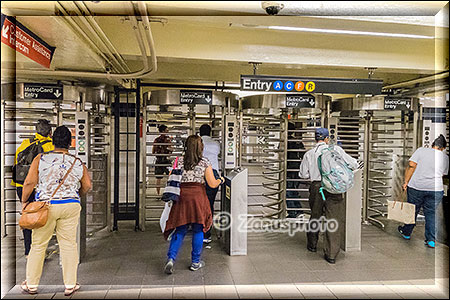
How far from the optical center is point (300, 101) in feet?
18.5

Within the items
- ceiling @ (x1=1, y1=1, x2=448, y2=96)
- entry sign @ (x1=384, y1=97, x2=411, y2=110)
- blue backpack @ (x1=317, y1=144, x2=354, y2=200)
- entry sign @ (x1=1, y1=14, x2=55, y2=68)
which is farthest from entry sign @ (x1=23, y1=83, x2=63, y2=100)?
entry sign @ (x1=384, y1=97, x2=411, y2=110)

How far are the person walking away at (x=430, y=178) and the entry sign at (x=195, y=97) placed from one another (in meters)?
3.21

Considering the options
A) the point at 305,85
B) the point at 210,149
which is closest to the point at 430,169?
the point at 305,85

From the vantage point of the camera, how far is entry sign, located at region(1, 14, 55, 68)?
3.24m

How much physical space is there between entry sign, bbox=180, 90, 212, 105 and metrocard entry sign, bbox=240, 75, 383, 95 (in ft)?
3.24

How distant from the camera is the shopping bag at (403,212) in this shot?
15.4 feet

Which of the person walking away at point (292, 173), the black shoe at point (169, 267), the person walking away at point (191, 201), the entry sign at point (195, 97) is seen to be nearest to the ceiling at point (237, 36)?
the entry sign at point (195, 97)

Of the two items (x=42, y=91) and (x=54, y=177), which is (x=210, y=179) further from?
(x=42, y=91)

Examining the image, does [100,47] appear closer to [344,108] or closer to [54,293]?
[54,293]

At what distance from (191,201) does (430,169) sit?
3572 millimetres

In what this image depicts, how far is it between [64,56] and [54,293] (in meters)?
2.80

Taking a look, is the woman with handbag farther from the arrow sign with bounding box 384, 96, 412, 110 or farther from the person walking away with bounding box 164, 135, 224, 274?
the arrow sign with bounding box 384, 96, 412, 110

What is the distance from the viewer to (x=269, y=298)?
3.40 m

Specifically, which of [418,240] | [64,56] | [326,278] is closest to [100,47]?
[64,56]
